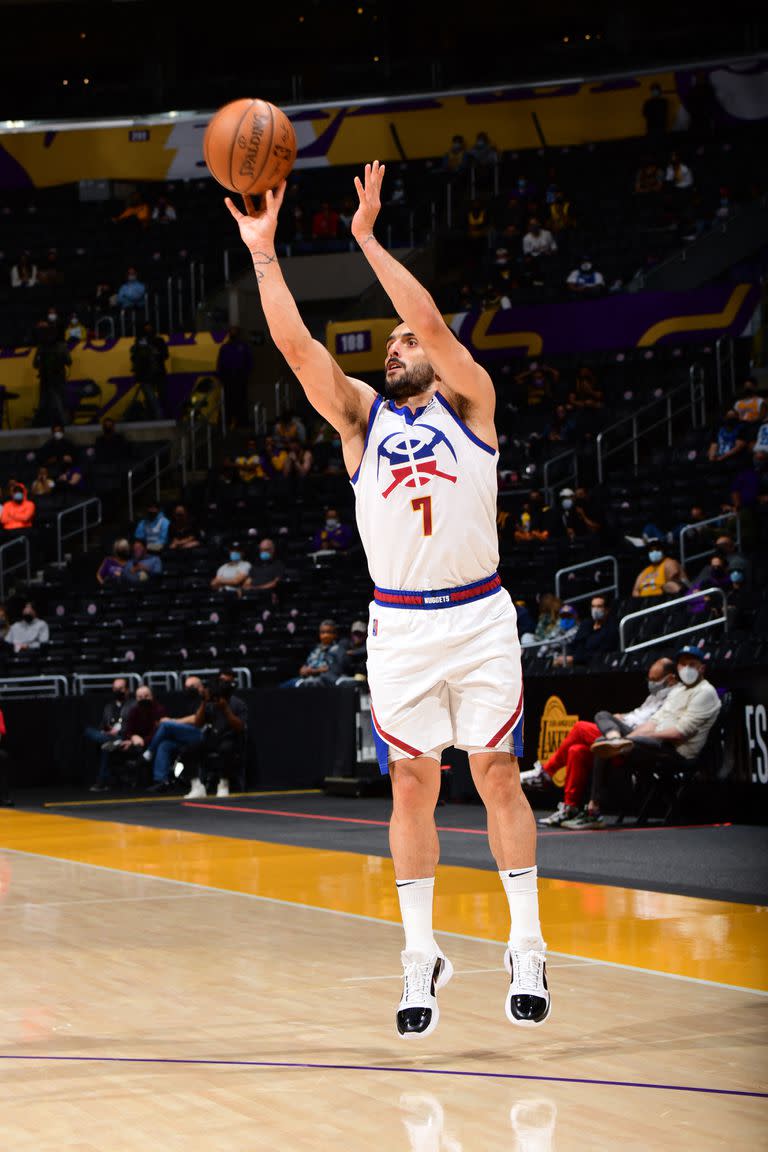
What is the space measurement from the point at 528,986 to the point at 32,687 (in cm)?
1534

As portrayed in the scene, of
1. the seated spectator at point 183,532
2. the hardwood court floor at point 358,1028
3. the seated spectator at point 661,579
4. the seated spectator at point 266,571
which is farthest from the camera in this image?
the seated spectator at point 183,532

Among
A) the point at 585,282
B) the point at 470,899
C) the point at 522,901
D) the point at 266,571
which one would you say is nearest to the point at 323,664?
the point at 266,571

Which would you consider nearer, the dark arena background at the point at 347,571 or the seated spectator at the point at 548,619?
the dark arena background at the point at 347,571

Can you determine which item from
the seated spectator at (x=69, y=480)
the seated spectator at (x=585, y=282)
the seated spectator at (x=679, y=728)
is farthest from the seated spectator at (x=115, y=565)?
the seated spectator at (x=679, y=728)

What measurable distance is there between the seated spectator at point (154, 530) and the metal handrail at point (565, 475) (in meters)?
5.42

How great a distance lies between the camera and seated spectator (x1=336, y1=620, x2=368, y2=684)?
1702cm

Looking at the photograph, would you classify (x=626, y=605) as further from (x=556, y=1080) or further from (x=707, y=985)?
(x=556, y=1080)

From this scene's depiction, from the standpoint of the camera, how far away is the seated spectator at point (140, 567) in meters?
20.9

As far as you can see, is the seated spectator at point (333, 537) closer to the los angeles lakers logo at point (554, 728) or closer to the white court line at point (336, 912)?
the los angeles lakers logo at point (554, 728)

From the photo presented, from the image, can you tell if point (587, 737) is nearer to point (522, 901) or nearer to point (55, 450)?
point (522, 901)

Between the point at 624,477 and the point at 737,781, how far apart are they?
803 centimetres

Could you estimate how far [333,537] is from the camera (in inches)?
809

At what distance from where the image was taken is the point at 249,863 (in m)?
10.1

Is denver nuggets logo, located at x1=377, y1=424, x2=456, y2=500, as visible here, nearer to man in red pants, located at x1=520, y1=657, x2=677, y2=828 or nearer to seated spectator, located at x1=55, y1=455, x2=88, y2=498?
man in red pants, located at x1=520, y1=657, x2=677, y2=828
